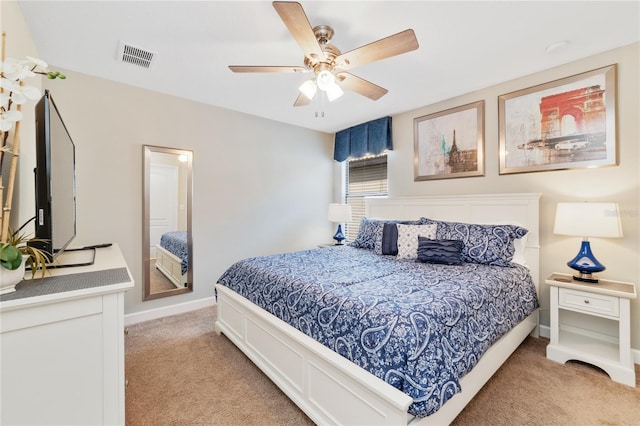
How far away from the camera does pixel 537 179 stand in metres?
2.75

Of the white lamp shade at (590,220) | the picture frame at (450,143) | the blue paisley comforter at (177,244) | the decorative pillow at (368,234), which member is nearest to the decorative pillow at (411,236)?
the decorative pillow at (368,234)

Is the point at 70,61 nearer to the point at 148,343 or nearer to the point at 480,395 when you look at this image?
the point at 148,343

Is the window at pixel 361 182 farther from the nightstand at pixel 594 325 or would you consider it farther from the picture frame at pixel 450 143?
the nightstand at pixel 594 325

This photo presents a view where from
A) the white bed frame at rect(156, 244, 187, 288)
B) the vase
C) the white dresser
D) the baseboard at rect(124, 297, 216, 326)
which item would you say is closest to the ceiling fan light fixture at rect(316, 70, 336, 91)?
the white dresser

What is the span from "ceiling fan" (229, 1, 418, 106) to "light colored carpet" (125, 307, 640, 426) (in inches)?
86.3

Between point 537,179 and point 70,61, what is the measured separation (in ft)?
14.9

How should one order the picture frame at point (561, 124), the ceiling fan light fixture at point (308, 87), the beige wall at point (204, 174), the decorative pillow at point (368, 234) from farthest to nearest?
the decorative pillow at point (368, 234)
the beige wall at point (204, 174)
the picture frame at point (561, 124)
the ceiling fan light fixture at point (308, 87)

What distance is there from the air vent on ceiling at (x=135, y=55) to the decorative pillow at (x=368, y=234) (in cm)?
280

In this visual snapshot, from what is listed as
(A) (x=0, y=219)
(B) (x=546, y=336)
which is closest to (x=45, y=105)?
(A) (x=0, y=219)

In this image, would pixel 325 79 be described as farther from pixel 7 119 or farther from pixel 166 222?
pixel 166 222

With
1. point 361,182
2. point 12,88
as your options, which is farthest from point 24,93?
point 361,182

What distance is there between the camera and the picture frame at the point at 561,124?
2.35 m

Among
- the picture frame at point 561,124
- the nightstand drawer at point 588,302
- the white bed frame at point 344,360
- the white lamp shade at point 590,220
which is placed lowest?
the white bed frame at point 344,360

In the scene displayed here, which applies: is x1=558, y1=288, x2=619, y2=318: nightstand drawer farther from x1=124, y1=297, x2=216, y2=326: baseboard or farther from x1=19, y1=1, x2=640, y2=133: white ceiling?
x1=124, y1=297, x2=216, y2=326: baseboard
